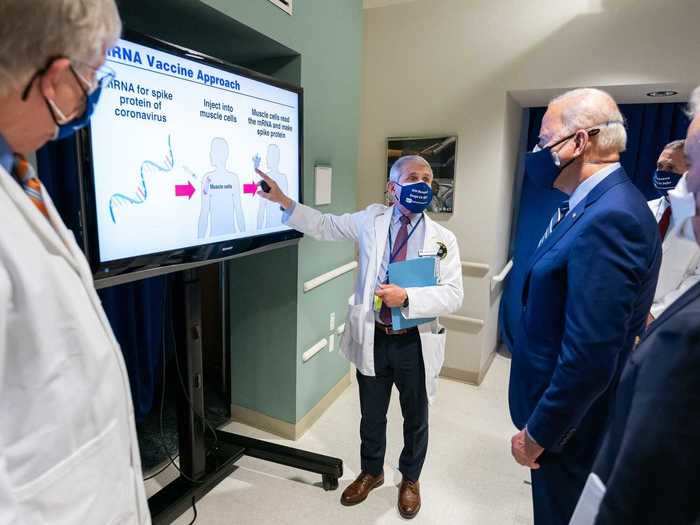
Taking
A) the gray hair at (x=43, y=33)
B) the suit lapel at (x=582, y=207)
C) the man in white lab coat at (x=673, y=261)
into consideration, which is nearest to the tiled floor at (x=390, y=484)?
the man in white lab coat at (x=673, y=261)

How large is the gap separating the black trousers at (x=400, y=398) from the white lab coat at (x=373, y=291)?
0.05m

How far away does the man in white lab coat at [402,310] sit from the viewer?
71.5 inches

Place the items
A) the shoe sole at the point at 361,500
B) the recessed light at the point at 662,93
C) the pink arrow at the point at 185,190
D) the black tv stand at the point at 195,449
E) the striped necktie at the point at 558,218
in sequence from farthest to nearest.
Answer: the recessed light at the point at 662,93, the shoe sole at the point at 361,500, the black tv stand at the point at 195,449, the pink arrow at the point at 185,190, the striped necktie at the point at 558,218

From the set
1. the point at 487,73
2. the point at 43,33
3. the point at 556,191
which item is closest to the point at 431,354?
the point at 43,33

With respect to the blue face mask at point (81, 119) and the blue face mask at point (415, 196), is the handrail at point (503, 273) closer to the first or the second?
the blue face mask at point (415, 196)

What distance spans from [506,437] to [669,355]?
2267mm

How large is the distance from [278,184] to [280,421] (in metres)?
1.39

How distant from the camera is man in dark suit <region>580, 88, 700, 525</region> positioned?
56 centimetres

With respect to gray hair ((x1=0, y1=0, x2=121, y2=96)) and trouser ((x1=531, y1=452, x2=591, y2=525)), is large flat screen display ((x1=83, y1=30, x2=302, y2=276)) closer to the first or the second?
gray hair ((x1=0, y1=0, x2=121, y2=96))

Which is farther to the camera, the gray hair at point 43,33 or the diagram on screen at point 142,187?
the diagram on screen at point 142,187

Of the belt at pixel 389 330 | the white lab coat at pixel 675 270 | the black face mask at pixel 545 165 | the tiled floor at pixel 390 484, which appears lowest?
the tiled floor at pixel 390 484

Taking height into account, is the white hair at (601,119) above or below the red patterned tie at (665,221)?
above

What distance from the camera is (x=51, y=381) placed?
607 millimetres

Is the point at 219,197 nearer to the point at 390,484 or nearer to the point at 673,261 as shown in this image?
the point at 390,484
